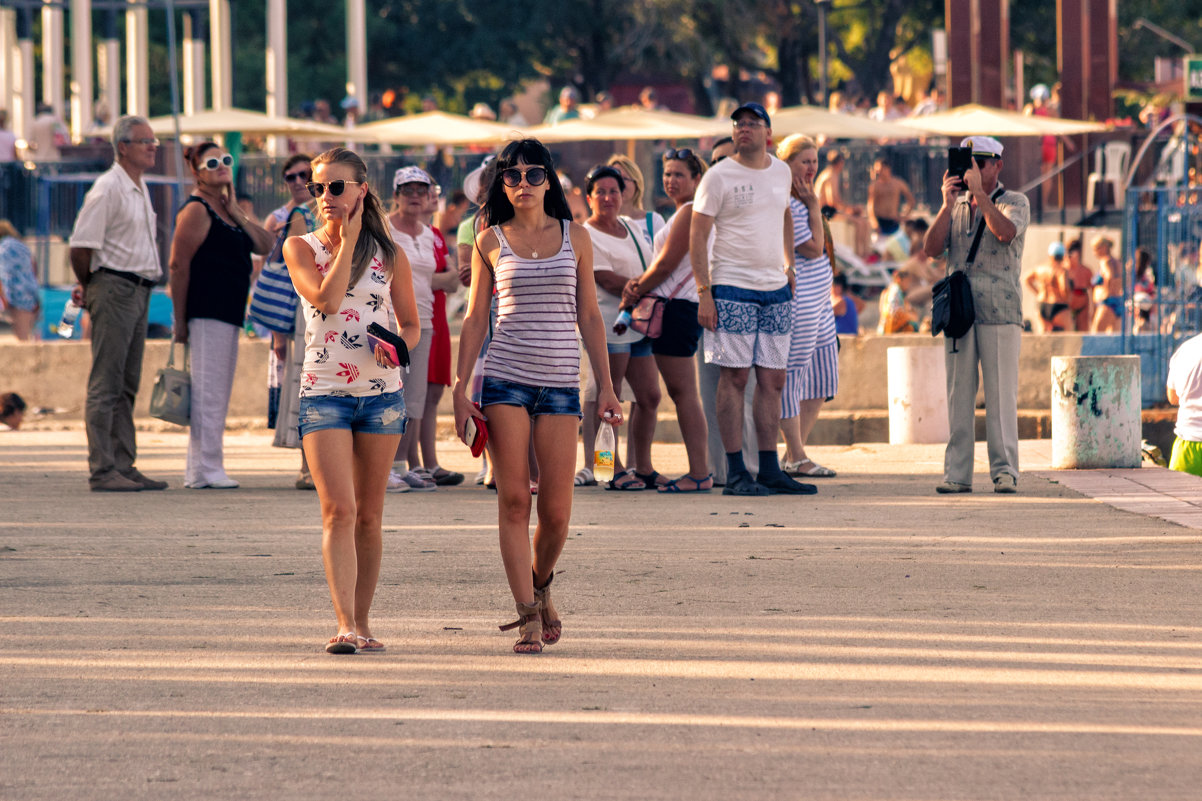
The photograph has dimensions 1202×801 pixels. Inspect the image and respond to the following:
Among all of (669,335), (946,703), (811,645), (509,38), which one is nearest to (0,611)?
(811,645)

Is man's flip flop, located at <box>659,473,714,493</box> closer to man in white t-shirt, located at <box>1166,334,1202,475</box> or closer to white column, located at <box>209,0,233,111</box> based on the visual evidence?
man in white t-shirt, located at <box>1166,334,1202,475</box>

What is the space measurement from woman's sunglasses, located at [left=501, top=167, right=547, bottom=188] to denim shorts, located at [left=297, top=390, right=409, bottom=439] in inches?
33.0

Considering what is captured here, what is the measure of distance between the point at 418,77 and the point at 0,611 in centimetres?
4702

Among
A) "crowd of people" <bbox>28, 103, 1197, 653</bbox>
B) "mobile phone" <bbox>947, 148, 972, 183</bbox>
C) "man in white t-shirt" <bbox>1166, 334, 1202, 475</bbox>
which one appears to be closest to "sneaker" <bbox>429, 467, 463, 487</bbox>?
"crowd of people" <bbox>28, 103, 1197, 653</bbox>

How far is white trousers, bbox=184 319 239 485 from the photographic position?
10.7 metres

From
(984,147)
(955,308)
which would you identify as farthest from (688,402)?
(984,147)

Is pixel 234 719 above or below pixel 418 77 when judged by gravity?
below

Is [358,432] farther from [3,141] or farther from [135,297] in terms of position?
[3,141]

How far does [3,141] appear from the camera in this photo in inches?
1030

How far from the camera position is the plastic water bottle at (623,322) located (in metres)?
10.2

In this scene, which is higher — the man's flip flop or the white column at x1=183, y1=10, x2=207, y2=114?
the white column at x1=183, y1=10, x2=207, y2=114

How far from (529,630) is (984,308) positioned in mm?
4937

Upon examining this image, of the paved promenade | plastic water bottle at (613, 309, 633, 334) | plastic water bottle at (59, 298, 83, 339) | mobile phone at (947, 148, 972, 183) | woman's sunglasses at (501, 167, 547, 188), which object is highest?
mobile phone at (947, 148, 972, 183)

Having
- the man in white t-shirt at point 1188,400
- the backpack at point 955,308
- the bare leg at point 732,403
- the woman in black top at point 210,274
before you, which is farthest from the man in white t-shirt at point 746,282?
the woman in black top at point 210,274
